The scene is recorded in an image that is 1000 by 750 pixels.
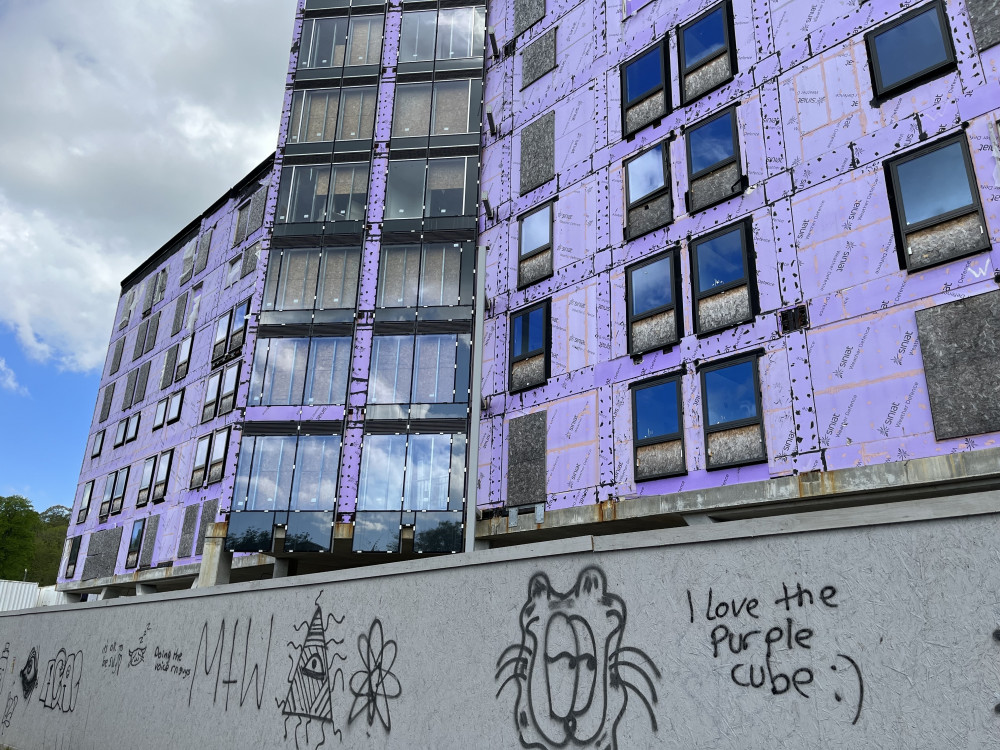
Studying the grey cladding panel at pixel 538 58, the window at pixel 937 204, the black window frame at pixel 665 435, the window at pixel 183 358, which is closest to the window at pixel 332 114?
the grey cladding panel at pixel 538 58

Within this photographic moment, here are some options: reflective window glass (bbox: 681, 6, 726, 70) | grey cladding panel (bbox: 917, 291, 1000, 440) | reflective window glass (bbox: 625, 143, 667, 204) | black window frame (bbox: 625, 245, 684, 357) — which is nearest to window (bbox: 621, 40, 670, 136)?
reflective window glass (bbox: 681, 6, 726, 70)

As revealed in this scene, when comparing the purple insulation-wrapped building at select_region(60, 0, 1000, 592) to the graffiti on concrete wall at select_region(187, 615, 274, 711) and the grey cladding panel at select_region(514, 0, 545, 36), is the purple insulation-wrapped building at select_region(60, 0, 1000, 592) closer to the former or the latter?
the grey cladding panel at select_region(514, 0, 545, 36)

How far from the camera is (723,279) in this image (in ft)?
56.1

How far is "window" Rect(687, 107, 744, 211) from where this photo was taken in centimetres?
1755

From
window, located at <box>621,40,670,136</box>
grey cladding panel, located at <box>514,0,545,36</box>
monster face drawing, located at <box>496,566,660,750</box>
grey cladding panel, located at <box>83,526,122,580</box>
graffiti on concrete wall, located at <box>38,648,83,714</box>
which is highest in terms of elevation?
grey cladding panel, located at <box>514,0,545,36</box>

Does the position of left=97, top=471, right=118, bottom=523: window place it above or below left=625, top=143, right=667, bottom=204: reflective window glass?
below

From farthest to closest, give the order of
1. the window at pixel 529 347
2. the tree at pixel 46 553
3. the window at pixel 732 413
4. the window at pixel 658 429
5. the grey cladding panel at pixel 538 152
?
the tree at pixel 46 553, the grey cladding panel at pixel 538 152, the window at pixel 529 347, the window at pixel 658 429, the window at pixel 732 413

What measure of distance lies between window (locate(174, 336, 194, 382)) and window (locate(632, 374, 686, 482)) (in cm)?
2354

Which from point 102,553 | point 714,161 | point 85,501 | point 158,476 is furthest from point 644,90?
point 85,501

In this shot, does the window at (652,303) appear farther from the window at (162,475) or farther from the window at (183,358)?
the window at (183,358)

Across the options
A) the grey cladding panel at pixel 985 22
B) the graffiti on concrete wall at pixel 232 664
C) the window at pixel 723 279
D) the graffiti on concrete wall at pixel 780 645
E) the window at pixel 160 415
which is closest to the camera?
the graffiti on concrete wall at pixel 780 645

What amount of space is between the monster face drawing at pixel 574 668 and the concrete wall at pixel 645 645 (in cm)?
2

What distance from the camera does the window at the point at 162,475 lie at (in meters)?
32.5

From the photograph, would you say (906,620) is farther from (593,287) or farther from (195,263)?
(195,263)
